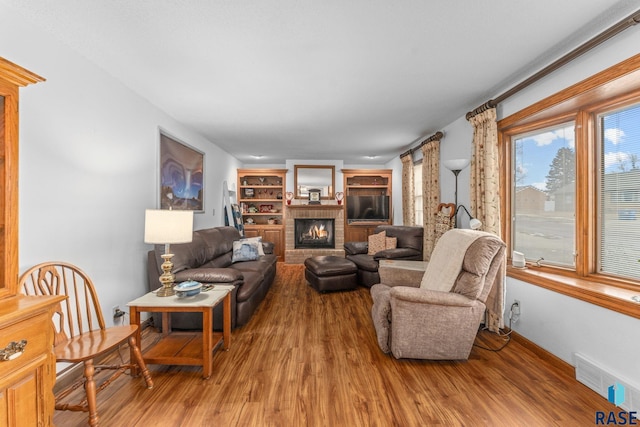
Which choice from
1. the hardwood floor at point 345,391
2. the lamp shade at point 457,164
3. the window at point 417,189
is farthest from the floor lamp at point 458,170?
the window at point 417,189

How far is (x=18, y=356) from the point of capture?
3.61 ft

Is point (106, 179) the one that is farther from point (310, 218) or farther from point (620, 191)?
point (310, 218)

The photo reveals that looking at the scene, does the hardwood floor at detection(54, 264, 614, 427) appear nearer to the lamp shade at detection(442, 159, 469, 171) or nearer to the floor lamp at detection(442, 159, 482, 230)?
the floor lamp at detection(442, 159, 482, 230)

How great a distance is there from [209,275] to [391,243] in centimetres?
315

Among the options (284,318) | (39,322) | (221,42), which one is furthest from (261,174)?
(39,322)

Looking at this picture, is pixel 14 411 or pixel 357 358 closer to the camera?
pixel 14 411

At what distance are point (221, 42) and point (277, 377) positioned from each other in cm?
253

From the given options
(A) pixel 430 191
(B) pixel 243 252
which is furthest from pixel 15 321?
(A) pixel 430 191

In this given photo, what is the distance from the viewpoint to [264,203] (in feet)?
23.9

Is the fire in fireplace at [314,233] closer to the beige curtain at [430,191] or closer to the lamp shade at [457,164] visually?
the beige curtain at [430,191]

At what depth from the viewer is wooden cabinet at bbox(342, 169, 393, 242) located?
6.88 m

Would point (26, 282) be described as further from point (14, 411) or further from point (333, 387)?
point (333, 387)

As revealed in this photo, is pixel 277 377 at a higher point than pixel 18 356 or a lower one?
lower

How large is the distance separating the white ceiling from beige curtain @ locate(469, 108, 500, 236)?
13.4 inches
